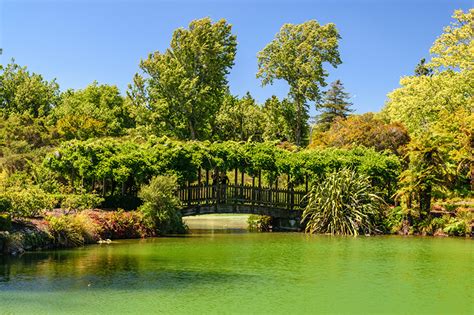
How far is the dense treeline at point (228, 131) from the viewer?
1066 inches

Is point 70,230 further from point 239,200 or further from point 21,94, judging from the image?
point 21,94

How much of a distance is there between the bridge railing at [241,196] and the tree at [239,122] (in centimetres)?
2319

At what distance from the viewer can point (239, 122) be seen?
56.3 metres

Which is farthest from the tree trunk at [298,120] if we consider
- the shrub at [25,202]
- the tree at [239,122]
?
the shrub at [25,202]

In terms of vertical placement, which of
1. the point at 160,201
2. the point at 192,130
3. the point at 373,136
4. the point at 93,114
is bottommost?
the point at 160,201

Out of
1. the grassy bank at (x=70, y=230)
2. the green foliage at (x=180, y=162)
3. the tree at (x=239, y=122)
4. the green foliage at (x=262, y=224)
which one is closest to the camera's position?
the grassy bank at (x=70, y=230)

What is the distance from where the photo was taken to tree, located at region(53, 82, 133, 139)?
4069 cm

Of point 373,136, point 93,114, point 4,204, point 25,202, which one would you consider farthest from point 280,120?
point 4,204

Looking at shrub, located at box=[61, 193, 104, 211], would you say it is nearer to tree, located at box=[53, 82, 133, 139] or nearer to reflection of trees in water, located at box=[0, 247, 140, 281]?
reflection of trees in water, located at box=[0, 247, 140, 281]

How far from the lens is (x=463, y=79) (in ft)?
125

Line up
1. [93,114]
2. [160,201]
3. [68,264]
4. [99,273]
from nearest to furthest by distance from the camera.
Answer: [99,273]
[68,264]
[160,201]
[93,114]

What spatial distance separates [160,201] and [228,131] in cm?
3205

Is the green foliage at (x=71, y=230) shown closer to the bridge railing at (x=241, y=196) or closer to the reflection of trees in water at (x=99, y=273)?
the reflection of trees in water at (x=99, y=273)

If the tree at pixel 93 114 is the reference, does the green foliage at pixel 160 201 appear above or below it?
below
